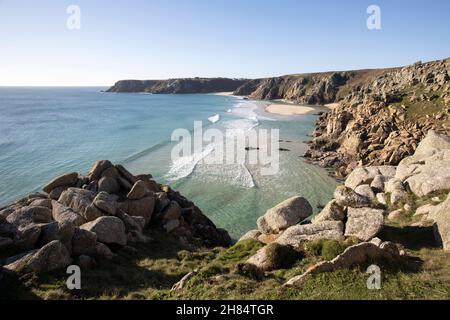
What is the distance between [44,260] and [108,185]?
10.5m

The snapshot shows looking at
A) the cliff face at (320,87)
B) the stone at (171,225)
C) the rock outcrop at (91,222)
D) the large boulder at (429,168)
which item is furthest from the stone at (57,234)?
the cliff face at (320,87)

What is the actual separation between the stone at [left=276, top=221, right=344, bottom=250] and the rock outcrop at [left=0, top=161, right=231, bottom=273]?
27.6 feet

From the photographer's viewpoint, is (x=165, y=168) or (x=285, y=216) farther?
(x=165, y=168)

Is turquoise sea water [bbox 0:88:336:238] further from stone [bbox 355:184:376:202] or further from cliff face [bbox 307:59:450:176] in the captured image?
stone [bbox 355:184:376:202]

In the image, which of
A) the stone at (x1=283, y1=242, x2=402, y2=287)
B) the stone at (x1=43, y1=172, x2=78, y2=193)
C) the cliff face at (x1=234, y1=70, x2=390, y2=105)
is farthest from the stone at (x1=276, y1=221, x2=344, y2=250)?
the cliff face at (x1=234, y1=70, x2=390, y2=105)

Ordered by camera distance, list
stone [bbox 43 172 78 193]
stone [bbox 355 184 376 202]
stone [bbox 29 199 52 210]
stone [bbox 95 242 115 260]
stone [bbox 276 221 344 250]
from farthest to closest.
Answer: stone [bbox 355 184 376 202], stone [bbox 43 172 78 193], stone [bbox 29 199 52 210], stone [bbox 95 242 115 260], stone [bbox 276 221 344 250]

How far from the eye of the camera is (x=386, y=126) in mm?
57469

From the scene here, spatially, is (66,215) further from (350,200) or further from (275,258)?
(350,200)

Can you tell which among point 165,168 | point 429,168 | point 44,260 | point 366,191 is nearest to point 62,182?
point 44,260

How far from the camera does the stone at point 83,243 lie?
59.6 feet

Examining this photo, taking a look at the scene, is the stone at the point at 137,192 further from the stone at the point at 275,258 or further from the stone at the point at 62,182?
the stone at the point at 275,258

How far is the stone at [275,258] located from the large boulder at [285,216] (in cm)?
533

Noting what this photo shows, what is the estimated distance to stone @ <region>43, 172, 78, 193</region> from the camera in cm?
2605

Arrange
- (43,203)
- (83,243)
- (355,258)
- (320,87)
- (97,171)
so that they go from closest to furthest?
(355,258), (83,243), (43,203), (97,171), (320,87)
